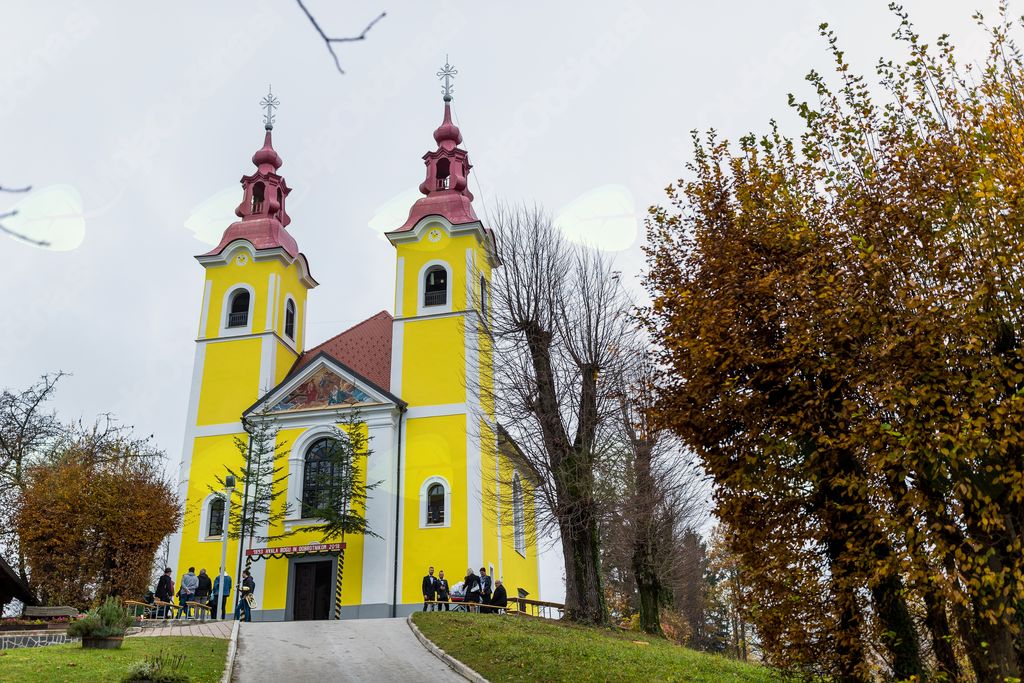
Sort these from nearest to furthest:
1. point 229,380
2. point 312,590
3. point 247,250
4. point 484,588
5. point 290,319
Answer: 1. point 484,588
2. point 312,590
3. point 229,380
4. point 247,250
5. point 290,319

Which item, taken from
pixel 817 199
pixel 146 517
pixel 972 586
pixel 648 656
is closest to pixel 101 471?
pixel 146 517

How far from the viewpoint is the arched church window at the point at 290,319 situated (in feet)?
115

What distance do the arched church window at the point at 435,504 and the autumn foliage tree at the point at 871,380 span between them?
18266 millimetres

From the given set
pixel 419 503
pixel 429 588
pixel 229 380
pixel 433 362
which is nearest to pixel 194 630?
pixel 429 588

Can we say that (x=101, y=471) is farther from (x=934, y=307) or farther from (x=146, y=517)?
(x=934, y=307)

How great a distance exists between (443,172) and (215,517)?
52.7 ft

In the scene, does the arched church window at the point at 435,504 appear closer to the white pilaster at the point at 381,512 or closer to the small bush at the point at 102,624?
the white pilaster at the point at 381,512

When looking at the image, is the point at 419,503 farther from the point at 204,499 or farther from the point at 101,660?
the point at 101,660

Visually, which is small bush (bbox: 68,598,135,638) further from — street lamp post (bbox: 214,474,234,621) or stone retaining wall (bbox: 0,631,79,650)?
street lamp post (bbox: 214,474,234,621)

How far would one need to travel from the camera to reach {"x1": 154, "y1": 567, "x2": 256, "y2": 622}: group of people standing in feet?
78.2

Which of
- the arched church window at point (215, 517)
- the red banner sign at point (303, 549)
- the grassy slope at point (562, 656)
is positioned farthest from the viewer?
the arched church window at point (215, 517)

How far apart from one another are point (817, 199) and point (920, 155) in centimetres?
133

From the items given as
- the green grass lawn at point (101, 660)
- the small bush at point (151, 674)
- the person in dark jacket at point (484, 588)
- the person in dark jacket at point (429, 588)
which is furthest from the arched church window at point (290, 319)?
the small bush at point (151, 674)

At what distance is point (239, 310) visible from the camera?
34406 mm
